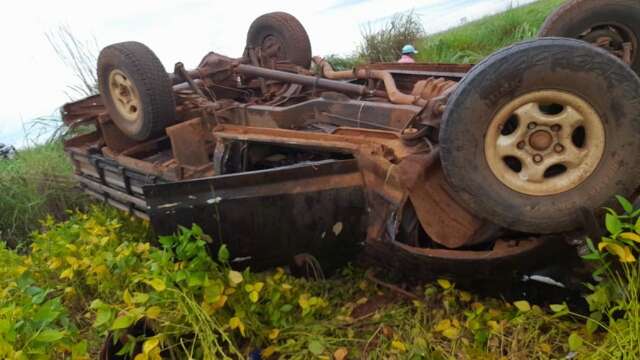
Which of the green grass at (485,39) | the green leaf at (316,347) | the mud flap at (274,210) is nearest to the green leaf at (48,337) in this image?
the mud flap at (274,210)

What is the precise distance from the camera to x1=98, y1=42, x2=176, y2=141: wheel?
10.9 ft

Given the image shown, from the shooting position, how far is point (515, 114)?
1.81 metres

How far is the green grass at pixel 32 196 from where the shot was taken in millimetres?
5402

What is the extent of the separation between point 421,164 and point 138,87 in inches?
86.5

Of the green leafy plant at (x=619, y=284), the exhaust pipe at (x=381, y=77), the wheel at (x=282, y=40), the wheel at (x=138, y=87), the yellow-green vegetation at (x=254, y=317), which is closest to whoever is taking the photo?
the green leafy plant at (x=619, y=284)

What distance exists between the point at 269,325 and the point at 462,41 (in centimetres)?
670

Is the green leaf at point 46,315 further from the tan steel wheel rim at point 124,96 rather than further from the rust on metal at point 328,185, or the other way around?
the tan steel wheel rim at point 124,96

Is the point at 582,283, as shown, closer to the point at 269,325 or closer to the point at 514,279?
the point at 514,279

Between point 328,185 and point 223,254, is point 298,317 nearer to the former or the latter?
point 223,254

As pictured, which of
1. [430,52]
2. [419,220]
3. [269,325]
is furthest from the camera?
[430,52]

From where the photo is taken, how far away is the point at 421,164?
195 centimetres

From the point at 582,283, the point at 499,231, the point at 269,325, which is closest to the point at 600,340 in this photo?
the point at 582,283

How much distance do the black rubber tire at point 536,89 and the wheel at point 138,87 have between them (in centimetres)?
217

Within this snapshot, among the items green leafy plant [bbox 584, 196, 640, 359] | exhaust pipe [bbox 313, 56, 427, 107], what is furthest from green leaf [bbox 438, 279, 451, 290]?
exhaust pipe [bbox 313, 56, 427, 107]
